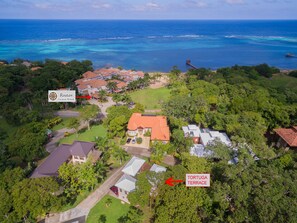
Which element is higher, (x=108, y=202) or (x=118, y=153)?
(x=118, y=153)

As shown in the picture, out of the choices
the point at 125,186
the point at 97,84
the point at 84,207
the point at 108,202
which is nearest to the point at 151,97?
the point at 97,84

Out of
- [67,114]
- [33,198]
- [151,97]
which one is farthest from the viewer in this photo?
[151,97]

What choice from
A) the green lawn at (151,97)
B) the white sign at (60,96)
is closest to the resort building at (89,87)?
the green lawn at (151,97)

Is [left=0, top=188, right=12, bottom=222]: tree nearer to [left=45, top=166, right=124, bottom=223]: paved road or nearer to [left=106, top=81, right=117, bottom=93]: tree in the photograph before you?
[left=45, top=166, right=124, bottom=223]: paved road

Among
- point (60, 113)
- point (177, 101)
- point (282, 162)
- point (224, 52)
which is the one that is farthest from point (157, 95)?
point (224, 52)

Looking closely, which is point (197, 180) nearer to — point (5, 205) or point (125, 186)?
point (125, 186)

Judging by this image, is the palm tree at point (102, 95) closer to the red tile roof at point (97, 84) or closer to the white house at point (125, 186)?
the red tile roof at point (97, 84)
